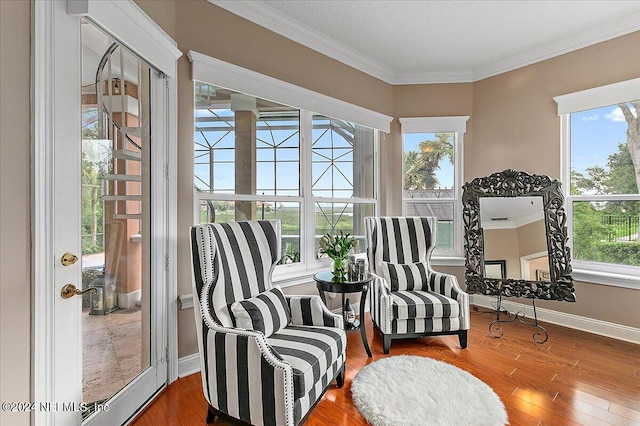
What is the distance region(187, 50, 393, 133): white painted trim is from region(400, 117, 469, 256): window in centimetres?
53

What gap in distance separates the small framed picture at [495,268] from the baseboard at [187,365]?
282cm

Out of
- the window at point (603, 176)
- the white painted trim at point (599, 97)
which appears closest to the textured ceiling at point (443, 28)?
the white painted trim at point (599, 97)

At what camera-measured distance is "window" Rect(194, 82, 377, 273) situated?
264 centimetres

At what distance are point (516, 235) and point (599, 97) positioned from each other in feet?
5.04

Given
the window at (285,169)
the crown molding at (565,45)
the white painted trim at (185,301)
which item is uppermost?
the crown molding at (565,45)

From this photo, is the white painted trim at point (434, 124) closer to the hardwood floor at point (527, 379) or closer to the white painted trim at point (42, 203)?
the hardwood floor at point (527, 379)

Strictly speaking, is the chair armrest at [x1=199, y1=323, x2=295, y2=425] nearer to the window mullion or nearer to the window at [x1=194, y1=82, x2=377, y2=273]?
the window at [x1=194, y1=82, x2=377, y2=273]

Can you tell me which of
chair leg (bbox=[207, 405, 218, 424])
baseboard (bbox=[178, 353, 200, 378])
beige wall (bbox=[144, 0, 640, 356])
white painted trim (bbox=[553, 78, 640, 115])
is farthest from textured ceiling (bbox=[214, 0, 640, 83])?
chair leg (bbox=[207, 405, 218, 424])

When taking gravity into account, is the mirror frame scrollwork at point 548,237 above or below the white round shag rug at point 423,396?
above

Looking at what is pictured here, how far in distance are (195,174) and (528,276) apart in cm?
320

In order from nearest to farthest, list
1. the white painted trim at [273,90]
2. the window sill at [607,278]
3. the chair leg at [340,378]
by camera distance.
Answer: the chair leg at [340,378] → the white painted trim at [273,90] → the window sill at [607,278]

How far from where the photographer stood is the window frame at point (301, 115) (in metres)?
2.54

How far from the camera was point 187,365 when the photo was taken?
2389 millimetres

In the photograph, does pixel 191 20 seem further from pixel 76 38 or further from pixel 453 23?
pixel 453 23
